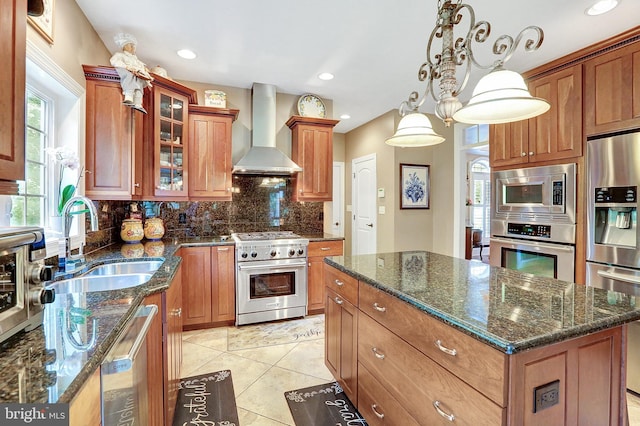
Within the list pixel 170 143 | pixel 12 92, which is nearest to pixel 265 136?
pixel 170 143

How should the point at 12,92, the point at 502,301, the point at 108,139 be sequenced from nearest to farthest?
the point at 12,92 → the point at 502,301 → the point at 108,139

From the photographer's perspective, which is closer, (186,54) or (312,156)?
(186,54)

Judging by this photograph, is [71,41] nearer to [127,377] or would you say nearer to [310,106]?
[127,377]

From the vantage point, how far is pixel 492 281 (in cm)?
157

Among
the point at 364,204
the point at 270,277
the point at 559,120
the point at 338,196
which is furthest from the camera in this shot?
the point at 338,196

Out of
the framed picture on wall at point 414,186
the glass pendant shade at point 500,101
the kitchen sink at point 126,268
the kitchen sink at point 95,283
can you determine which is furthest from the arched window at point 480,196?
the kitchen sink at point 95,283

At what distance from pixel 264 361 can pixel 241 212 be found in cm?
185

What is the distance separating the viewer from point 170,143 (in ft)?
9.86

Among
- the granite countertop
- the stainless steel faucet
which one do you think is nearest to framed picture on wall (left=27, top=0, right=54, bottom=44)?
the stainless steel faucet


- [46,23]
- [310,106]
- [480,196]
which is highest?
[310,106]

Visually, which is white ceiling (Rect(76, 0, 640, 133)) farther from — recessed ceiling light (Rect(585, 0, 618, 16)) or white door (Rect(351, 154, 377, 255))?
white door (Rect(351, 154, 377, 255))

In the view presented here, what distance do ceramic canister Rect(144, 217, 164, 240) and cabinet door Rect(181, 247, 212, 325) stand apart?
0.41 metres

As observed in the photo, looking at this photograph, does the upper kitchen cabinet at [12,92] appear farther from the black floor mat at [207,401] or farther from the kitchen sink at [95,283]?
the black floor mat at [207,401]

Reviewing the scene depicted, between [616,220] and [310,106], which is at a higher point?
[310,106]
